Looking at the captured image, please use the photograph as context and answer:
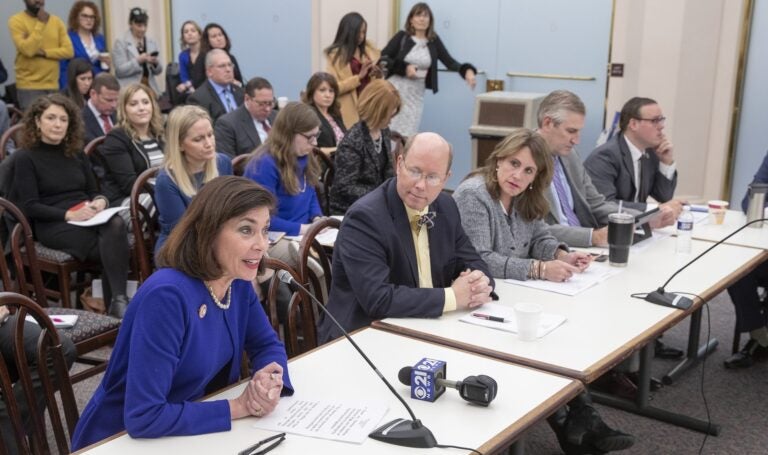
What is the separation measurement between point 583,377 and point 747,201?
2345mm

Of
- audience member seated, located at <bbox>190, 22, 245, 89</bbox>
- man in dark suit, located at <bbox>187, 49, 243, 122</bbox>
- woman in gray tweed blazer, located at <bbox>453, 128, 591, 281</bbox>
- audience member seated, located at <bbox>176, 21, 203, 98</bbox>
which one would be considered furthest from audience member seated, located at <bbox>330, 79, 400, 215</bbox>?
audience member seated, located at <bbox>176, 21, 203, 98</bbox>

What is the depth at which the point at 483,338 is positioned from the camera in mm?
2164

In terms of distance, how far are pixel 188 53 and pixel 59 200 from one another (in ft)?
11.5

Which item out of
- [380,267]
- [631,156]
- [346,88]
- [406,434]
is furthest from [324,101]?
[406,434]

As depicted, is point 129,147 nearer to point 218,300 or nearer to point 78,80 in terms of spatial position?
point 78,80

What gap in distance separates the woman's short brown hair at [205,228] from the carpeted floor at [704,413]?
1.57 metres

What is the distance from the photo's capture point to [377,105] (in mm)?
4145

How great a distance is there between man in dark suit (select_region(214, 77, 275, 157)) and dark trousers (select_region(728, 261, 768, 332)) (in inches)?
112

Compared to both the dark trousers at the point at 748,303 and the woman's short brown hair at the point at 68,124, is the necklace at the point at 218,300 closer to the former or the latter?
the woman's short brown hair at the point at 68,124

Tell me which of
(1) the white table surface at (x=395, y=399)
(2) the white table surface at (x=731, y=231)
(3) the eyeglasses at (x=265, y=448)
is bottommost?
(2) the white table surface at (x=731, y=231)

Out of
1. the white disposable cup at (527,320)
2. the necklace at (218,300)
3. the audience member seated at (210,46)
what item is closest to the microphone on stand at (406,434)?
the necklace at (218,300)

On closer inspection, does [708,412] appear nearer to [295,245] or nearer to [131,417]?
[295,245]

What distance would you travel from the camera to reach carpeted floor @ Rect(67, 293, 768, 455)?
2.92m

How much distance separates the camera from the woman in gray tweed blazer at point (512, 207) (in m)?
2.75
